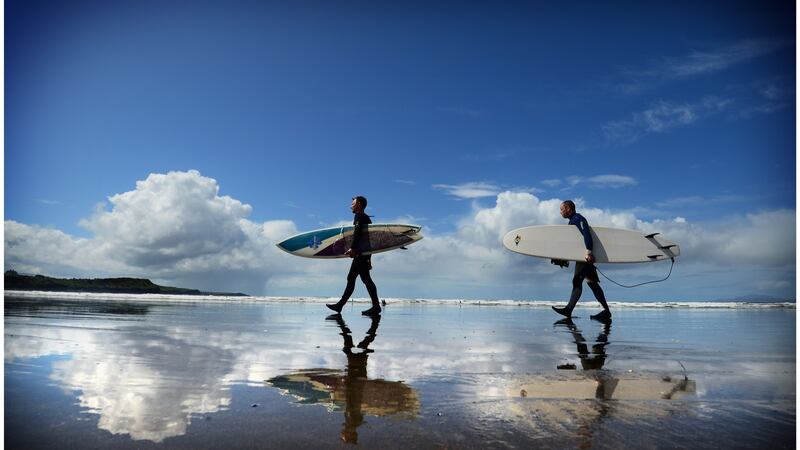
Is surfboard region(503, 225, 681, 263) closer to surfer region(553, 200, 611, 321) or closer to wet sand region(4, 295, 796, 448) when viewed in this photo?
surfer region(553, 200, 611, 321)

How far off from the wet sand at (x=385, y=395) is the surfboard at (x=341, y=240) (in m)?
8.24

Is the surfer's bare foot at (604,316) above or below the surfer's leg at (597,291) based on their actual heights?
below

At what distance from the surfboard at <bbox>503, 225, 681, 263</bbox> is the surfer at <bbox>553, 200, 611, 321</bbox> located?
1.16 meters

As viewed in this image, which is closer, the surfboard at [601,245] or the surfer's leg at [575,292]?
the surfer's leg at [575,292]

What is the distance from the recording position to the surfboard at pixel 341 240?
1310cm

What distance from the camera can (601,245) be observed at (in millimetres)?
11047

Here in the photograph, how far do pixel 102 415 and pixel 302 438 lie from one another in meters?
1.00

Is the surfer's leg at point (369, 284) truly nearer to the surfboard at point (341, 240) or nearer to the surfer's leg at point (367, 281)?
the surfer's leg at point (367, 281)

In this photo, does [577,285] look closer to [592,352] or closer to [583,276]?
[583,276]

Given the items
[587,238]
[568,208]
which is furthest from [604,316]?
[568,208]

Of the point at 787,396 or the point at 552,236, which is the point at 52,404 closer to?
the point at 787,396

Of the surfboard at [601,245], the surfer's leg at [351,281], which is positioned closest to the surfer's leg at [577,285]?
the surfboard at [601,245]

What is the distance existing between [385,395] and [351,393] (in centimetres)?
19

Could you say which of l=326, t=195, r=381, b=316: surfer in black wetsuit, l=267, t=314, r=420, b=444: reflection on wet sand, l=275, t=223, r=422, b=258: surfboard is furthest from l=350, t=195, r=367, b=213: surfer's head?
l=267, t=314, r=420, b=444: reflection on wet sand
